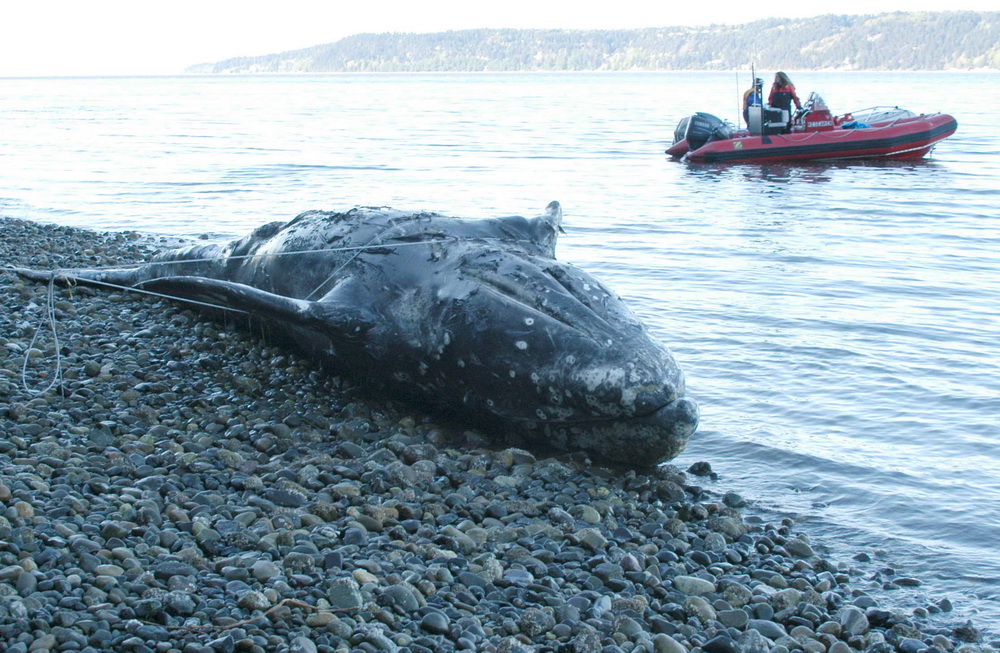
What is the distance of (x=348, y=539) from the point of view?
5316mm

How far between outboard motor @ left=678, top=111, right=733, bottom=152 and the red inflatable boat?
52 millimetres

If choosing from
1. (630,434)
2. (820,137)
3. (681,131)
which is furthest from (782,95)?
(630,434)

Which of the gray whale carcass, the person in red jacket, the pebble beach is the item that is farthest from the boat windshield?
the pebble beach

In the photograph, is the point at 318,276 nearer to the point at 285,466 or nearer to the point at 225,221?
the point at 285,466

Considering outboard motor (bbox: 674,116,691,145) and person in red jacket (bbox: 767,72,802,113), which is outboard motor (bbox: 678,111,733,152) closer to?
outboard motor (bbox: 674,116,691,145)

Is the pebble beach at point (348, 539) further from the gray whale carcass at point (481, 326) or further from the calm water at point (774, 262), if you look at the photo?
the calm water at point (774, 262)

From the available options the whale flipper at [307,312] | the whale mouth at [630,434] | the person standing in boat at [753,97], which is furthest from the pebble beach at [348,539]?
the person standing in boat at [753,97]

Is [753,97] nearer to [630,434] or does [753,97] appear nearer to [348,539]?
[630,434]

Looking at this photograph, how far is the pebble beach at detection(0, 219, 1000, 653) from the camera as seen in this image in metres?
4.27

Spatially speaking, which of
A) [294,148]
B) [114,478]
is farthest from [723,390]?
[294,148]

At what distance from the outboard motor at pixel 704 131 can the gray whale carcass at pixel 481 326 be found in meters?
23.7

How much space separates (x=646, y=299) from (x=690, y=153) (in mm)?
19299

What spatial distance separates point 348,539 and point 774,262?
1183 cm

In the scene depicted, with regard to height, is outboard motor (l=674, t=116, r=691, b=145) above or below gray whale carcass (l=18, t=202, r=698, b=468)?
above
